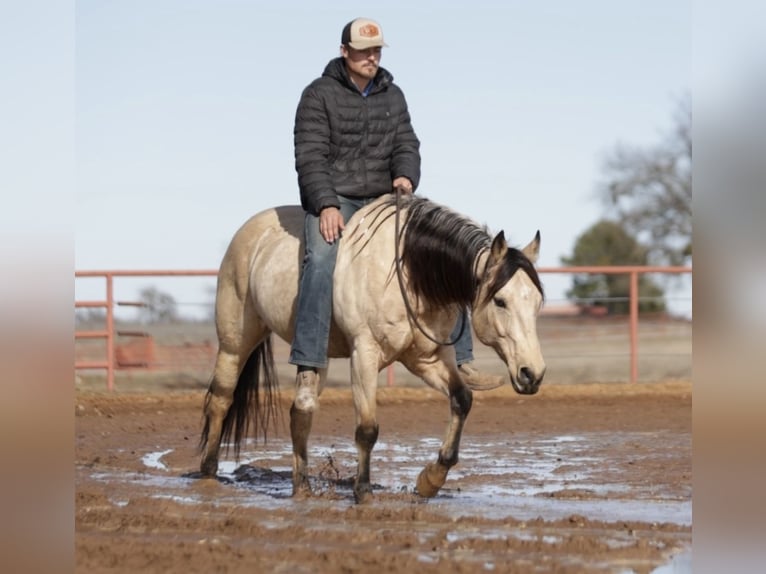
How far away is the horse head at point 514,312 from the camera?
5527mm

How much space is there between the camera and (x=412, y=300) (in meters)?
6.26

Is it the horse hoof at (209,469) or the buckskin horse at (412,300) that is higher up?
the buckskin horse at (412,300)

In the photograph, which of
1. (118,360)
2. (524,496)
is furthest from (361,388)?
(118,360)

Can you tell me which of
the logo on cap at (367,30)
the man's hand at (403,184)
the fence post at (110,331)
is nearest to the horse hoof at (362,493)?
the man's hand at (403,184)

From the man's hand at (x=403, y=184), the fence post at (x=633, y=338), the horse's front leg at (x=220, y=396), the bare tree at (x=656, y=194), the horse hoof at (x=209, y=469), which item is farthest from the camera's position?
the bare tree at (x=656, y=194)

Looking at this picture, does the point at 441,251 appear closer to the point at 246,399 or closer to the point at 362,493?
the point at 362,493

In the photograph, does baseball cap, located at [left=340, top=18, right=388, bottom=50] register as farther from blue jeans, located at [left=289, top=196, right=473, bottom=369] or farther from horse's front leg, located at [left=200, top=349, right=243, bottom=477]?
horse's front leg, located at [left=200, top=349, right=243, bottom=477]

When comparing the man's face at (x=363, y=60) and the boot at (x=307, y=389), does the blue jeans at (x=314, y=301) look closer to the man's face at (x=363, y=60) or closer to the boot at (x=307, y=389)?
the boot at (x=307, y=389)

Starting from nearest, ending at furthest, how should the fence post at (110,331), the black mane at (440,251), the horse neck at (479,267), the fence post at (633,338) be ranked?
1. the horse neck at (479,267)
2. the black mane at (440,251)
3. the fence post at (110,331)
4. the fence post at (633,338)

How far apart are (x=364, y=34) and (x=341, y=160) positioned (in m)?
0.73

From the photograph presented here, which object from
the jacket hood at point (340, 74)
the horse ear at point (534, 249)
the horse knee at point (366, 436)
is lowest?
the horse knee at point (366, 436)
